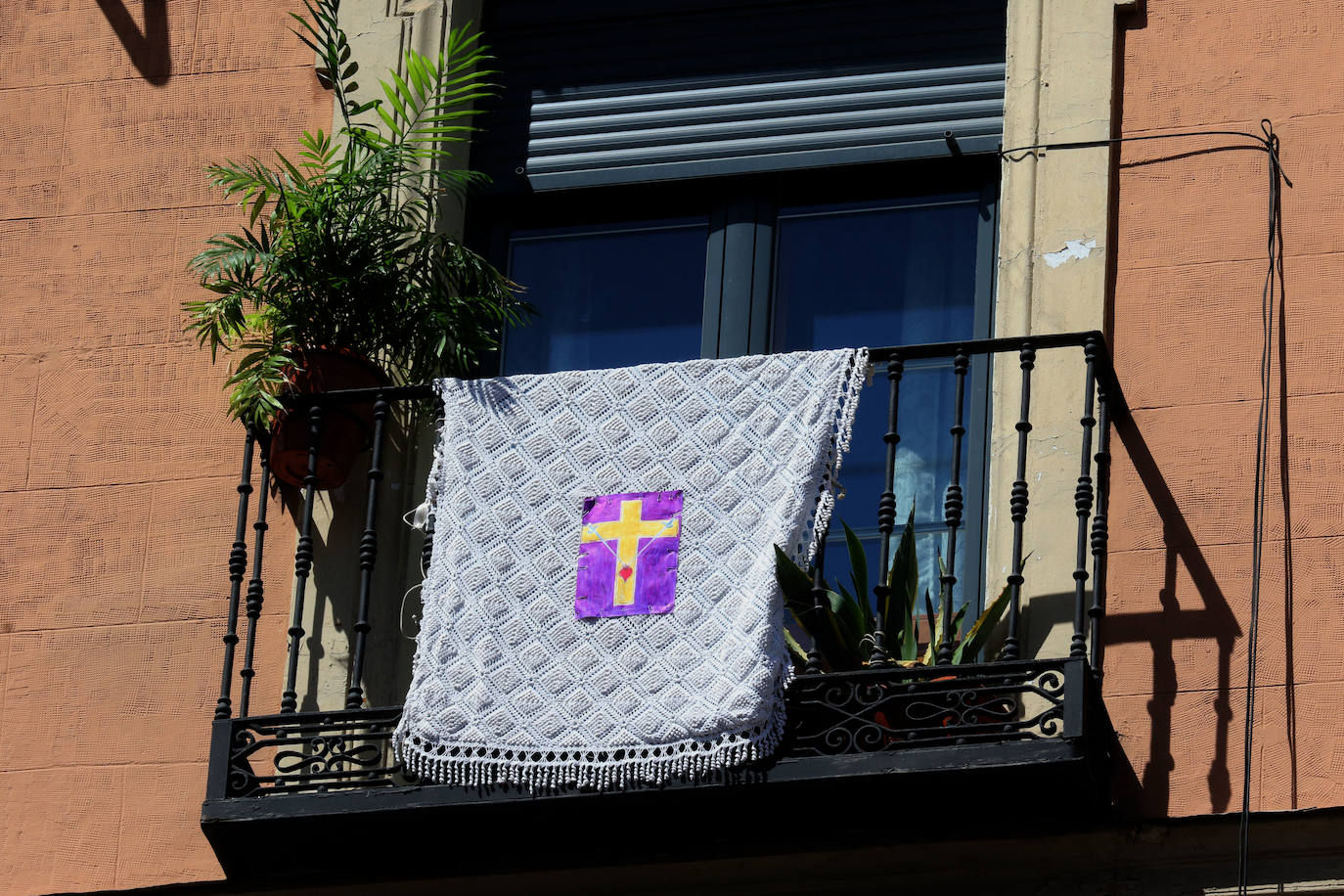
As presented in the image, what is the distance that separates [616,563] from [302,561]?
82cm

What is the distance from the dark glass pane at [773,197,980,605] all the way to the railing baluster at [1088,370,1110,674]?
0.51 meters

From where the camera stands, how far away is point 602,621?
6.53 m

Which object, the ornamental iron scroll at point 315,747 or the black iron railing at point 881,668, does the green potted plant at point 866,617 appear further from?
the ornamental iron scroll at point 315,747

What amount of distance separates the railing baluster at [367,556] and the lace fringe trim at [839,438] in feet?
3.63

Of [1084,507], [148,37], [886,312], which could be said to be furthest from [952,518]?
[148,37]

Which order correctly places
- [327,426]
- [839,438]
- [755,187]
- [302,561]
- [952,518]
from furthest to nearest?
[755,187], [327,426], [302,561], [839,438], [952,518]

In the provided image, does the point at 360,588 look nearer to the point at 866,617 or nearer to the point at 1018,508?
the point at 866,617

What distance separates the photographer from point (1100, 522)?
6.43 meters

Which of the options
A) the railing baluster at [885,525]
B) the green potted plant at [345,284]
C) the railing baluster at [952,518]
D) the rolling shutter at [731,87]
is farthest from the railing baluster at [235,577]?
the railing baluster at [952,518]

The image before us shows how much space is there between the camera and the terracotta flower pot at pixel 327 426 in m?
7.05

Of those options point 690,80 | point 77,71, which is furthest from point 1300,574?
point 77,71

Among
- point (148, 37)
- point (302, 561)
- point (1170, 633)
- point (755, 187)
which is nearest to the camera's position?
point (1170, 633)

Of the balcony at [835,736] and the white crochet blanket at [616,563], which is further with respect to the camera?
the white crochet blanket at [616,563]

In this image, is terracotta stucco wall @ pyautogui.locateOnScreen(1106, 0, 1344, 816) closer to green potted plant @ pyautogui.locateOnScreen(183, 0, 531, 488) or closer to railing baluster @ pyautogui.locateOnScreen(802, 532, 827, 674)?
railing baluster @ pyautogui.locateOnScreen(802, 532, 827, 674)
